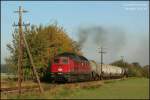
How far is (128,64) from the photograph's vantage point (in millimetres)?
154625

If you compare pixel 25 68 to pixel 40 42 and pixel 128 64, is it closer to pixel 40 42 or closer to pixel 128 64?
pixel 40 42

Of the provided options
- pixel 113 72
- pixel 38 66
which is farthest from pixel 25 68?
pixel 113 72

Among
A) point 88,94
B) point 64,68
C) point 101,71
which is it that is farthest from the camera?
point 101,71

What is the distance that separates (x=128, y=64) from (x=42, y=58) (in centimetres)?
10291

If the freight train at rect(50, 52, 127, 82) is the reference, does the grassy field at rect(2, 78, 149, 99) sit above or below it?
below

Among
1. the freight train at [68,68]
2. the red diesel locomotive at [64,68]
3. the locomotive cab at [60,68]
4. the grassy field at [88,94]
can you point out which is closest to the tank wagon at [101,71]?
the freight train at [68,68]

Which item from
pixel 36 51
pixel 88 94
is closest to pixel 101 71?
pixel 36 51

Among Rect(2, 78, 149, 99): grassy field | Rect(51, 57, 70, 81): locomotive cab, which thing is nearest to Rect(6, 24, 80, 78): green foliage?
Rect(51, 57, 70, 81): locomotive cab

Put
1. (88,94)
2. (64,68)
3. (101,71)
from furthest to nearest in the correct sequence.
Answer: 1. (101,71)
2. (64,68)
3. (88,94)

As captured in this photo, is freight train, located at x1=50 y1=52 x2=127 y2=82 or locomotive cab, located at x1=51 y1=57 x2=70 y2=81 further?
freight train, located at x1=50 y1=52 x2=127 y2=82

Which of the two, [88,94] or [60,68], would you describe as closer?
[88,94]

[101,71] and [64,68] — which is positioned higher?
[64,68]

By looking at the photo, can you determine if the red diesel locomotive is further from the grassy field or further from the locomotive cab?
the grassy field

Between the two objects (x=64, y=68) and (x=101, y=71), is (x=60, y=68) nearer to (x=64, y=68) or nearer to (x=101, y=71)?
(x=64, y=68)
